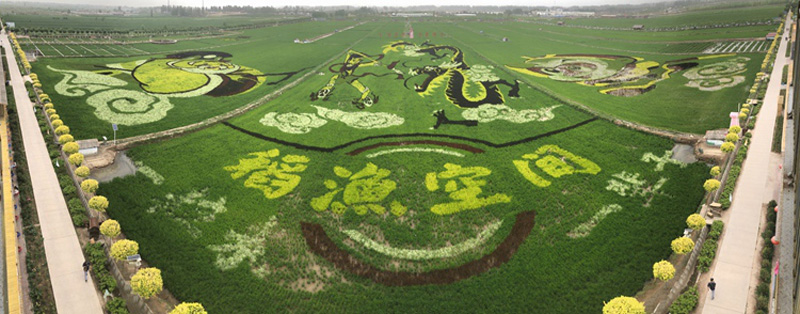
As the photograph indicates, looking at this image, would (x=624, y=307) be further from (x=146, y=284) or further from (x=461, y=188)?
(x=146, y=284)

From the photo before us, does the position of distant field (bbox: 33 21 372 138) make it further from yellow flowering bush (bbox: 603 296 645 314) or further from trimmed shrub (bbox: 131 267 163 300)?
yellow flowering bush (bbox: 603 296 645 314)

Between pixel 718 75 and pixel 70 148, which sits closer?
pixel 70 148

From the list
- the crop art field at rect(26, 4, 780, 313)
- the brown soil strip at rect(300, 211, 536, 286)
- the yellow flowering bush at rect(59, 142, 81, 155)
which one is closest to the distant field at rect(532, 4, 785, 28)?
the crop art field at rect(26, 4, 780, 313)

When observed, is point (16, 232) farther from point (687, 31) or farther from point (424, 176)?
point (687, 31)

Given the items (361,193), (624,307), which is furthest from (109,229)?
(624,307)

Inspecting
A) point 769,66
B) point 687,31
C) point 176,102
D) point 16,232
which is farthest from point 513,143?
point 687,31
